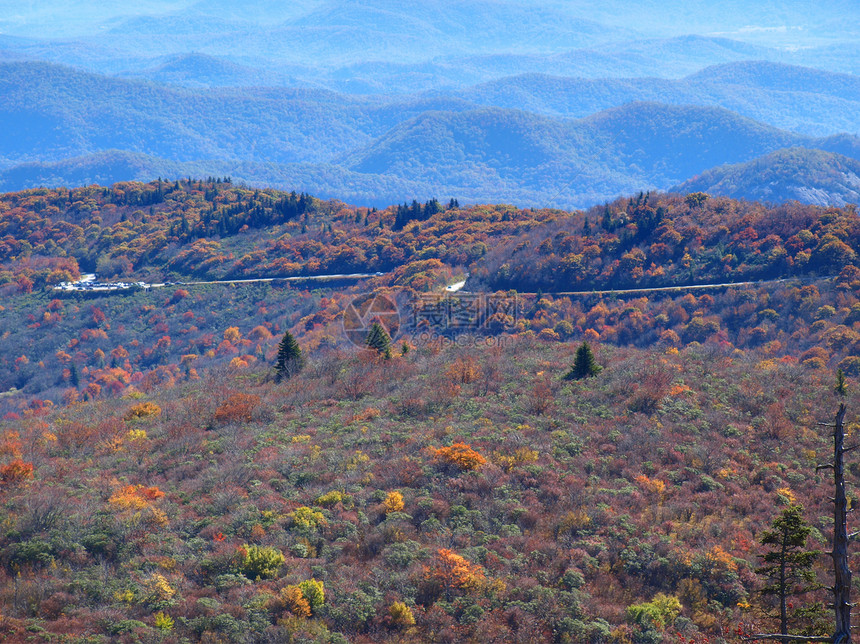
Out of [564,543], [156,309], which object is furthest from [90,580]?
[156,309]

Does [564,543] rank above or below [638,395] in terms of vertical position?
below

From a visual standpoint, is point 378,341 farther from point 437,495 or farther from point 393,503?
point 393,503

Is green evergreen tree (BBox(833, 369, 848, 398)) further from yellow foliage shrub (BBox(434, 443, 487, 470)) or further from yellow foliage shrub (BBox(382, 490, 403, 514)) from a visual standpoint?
yellow foliage shrub (BBox(382, 490, 403, 514))

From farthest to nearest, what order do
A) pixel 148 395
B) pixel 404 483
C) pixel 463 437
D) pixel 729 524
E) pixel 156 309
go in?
pixel 156 309, pixel 148 395, pixel 463 437, pixel 404 483, pixel 729 524

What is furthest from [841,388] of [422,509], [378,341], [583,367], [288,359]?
[288,359]

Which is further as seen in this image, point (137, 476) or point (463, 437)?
point (463, 437)

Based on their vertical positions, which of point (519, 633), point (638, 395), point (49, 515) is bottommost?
point (519, 633)

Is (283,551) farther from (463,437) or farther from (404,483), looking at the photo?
(463,437)

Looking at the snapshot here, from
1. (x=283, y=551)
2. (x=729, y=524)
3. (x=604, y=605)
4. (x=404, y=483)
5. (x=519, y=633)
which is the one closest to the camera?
(x=519, y=633)

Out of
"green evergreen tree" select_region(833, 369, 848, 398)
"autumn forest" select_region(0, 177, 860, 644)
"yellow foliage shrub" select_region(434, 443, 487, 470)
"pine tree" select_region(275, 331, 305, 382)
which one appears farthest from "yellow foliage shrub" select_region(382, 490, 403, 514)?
"green evergreen tree" select_region(833, 369, 848, 398)
